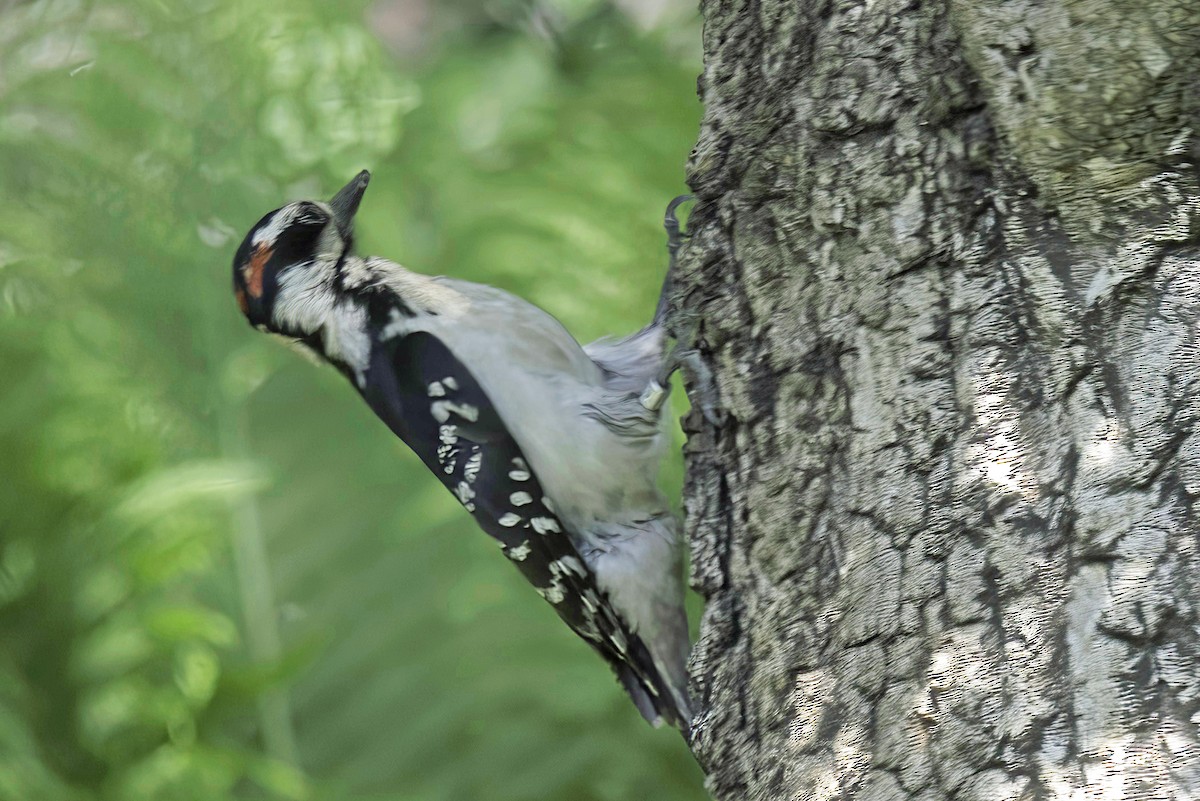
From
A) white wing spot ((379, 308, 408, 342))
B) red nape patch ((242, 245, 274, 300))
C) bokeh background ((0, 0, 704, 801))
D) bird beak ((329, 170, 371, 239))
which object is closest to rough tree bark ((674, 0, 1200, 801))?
white wing spot ((379, 308, 408, 342))

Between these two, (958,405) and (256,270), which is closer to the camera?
(958,405)

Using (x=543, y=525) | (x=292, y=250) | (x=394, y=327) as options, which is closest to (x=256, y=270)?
(x=292, y=250)

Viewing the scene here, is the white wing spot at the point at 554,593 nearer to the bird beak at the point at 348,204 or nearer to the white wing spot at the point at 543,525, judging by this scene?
the white wing spot at the point at 543,525

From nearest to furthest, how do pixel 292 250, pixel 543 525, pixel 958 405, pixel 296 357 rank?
pixel 958 405 < pixel 543 525 < pixel 292 250 < pixel 296 357

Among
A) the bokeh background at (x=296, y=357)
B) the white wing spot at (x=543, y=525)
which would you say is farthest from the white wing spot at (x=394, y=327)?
the bokeh background at (x=296, y=357)

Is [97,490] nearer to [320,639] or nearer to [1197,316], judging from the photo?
[320,639]

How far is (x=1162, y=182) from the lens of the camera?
105 centimetres

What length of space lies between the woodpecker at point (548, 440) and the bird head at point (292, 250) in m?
0.12

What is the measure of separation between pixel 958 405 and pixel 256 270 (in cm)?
162

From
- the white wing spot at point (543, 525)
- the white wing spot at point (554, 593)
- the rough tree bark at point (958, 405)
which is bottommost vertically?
the white wing spot at point (554, 593)

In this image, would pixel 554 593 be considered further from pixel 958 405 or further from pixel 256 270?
pixel 958 405

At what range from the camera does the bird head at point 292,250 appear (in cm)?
222

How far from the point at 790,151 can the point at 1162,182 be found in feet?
1.50

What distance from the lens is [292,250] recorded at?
2.23 meters
